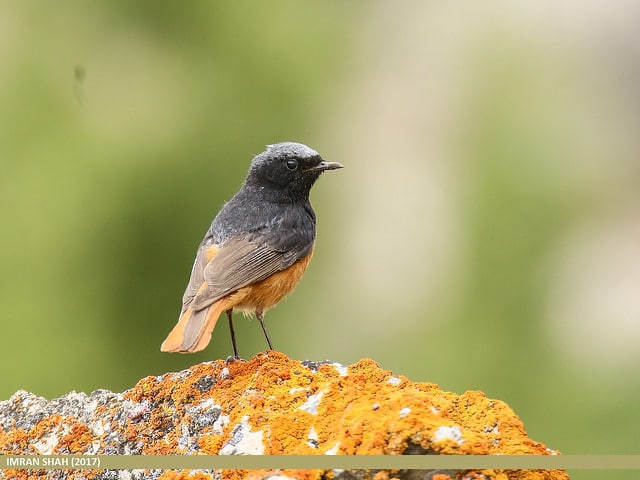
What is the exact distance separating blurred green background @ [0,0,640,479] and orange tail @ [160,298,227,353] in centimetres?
496

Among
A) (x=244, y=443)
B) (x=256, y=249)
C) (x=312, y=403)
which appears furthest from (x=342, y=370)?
(x=256, y=249)

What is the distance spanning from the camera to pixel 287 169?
5.88 metres

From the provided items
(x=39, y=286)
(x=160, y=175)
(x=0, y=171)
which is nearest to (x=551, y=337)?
(x=160, y=175)

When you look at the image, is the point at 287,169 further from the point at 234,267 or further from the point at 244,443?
the point at 244,443

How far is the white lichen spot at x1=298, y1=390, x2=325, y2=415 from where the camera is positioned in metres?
3.82

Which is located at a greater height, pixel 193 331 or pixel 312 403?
pixel 193 331

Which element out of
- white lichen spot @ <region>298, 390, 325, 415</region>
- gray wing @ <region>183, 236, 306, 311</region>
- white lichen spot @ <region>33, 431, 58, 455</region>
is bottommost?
white lichen spot @ <region>33, 431, 58, 455</region>

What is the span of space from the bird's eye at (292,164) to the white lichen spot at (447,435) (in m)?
2.80

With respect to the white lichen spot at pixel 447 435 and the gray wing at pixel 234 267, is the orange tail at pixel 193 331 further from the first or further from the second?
the white lichen spot at pixel 447 435

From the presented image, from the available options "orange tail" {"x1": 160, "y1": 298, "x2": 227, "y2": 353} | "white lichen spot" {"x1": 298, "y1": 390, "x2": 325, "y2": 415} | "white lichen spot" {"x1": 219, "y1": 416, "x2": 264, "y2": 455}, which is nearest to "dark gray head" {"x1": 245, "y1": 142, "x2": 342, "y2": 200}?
"orange tail" {"x1": 160, "y1": 298, "x2": 227, "y2": 353}

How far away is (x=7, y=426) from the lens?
4355mm

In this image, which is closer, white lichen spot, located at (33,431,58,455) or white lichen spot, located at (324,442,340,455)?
white lichen spot, located at (324,442,340,455)

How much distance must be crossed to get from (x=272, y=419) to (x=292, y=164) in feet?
7.96

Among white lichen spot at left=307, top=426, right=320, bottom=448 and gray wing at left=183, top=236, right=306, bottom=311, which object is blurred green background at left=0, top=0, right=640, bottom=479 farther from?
white lichen spot at left=307, top=426, right=320, bottom=448
